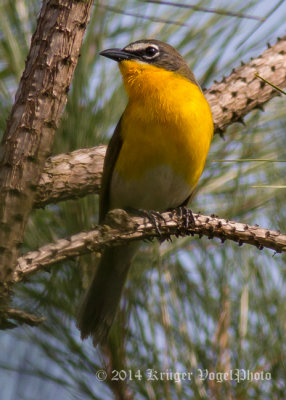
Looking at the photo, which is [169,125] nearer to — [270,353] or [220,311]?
[220,311]

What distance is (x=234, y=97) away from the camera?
4.28 m

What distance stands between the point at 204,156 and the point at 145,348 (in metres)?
1.56

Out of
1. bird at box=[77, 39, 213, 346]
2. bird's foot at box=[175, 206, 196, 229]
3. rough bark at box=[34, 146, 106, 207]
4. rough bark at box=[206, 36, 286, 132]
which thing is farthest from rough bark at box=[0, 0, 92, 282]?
rough bark at box=[206, 36, 286, 132]

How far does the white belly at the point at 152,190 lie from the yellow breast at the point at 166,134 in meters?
0.04

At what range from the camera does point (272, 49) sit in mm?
4445

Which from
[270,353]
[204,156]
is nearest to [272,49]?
[204,156]

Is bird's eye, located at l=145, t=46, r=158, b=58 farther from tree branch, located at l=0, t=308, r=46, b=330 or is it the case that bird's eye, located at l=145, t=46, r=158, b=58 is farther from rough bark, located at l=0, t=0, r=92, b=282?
tree branch, located at l=0, t=308, r=46, b=330

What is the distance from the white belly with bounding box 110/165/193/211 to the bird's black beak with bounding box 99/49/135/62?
0.83 metres

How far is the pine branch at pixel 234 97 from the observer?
3.77m

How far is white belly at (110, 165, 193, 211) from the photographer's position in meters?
4.07

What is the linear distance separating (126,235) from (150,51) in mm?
2223

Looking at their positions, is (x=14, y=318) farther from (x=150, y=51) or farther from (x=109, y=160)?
(x=150, y=51)

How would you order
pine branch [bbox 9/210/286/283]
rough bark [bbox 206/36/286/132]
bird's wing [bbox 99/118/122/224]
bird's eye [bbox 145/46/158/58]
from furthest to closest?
bird's eye [bbox 145/46/158/58]
rough bark [bbox 206/36/286/132]
bird's wing [bbox 99/118/122/224]
pine branch [bbox 9/210/286/283]

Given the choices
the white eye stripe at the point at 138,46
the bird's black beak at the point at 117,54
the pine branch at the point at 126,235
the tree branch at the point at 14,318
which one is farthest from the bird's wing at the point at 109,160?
the tree branch at the point at 14,318
